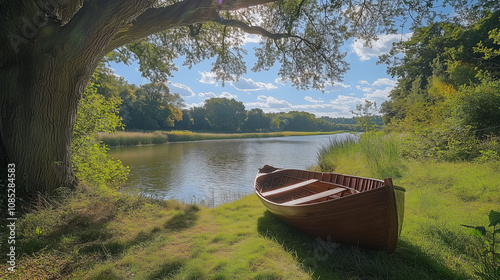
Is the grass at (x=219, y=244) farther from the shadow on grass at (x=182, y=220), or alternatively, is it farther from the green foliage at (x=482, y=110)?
the green foliage at (x=482, y=110)

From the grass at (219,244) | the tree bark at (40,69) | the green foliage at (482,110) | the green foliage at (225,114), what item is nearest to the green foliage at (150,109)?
the green foliage at (225,114)

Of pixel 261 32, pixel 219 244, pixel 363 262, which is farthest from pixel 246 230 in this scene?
pixel 261 32

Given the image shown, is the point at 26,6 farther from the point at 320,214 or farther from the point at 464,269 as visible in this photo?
the point at 464,269

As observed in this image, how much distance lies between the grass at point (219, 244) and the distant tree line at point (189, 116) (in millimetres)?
5602

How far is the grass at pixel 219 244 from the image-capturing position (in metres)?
2.29

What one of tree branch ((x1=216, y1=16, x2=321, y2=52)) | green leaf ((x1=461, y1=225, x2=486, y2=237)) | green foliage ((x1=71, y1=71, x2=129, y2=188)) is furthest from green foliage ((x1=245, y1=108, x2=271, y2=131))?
green leaf ((x1=461, y1=225, x2=486, y2=237))

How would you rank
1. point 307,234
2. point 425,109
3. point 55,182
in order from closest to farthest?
point 307,234
point 55,182
point 425,109

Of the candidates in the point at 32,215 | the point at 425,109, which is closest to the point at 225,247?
the point at 32,215

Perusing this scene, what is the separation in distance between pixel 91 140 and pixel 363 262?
5924 millimetres

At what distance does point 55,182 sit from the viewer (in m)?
3.53

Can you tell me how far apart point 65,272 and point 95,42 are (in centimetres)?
328

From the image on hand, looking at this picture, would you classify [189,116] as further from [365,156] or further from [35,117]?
[35,117]

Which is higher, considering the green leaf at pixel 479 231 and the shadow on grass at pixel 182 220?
the green leaf at pixel 479 231

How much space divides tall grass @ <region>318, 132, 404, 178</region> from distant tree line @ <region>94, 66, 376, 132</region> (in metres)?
1.19
